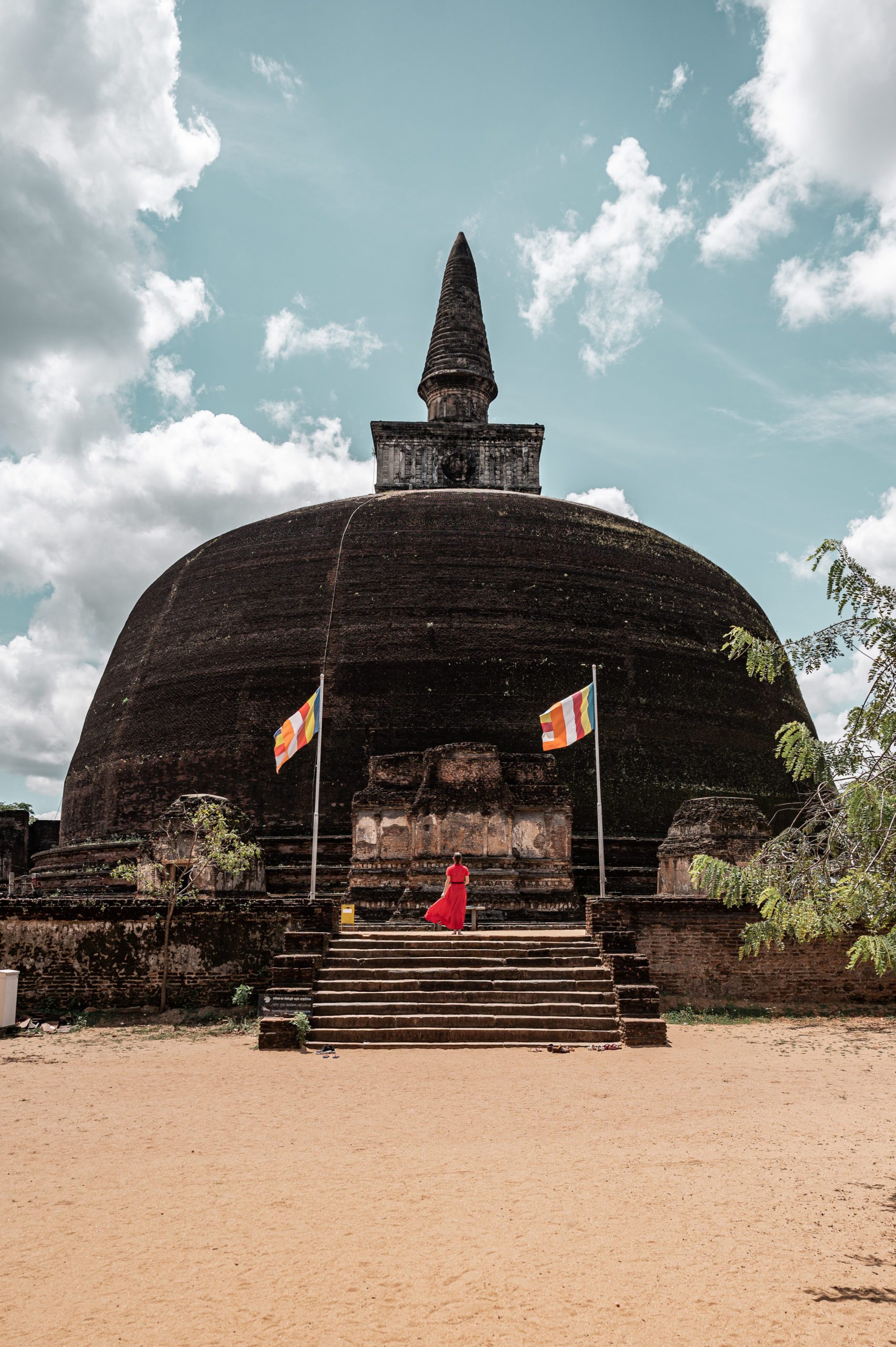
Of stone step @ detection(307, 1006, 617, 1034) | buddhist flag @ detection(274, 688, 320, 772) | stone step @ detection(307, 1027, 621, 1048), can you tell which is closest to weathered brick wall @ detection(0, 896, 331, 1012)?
stone step @ detection(307, 1006, 617, 1034)

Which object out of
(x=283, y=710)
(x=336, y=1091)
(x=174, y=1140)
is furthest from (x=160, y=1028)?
(x=283, y=710)

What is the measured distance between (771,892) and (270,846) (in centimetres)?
1277

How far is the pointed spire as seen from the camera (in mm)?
27344

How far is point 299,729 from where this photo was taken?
14016 millimetres

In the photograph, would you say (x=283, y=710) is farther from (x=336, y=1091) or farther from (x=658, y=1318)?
(x=658, y=1318)

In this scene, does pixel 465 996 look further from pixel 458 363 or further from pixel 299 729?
pixel 458 363

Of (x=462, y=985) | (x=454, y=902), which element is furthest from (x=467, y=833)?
(x=462, y=985)

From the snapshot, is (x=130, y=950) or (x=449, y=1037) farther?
(x=130, y=950)

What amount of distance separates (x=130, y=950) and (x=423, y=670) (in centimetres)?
→ 768

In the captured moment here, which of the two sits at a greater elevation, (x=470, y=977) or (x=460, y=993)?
(x=470, y=977)

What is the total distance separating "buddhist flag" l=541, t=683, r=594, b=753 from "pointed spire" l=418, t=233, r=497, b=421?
593 inches

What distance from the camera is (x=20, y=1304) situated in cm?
351

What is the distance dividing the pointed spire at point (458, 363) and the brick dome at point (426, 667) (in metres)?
7.97

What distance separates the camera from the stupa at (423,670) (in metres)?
16.5
